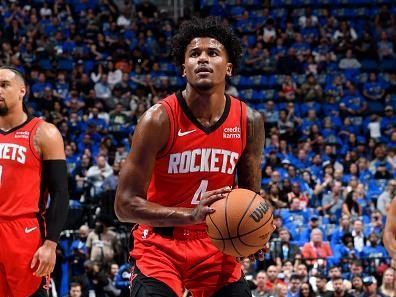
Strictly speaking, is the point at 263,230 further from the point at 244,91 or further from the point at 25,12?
the point at 25,12

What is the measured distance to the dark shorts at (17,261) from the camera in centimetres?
496

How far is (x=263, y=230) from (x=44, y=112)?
13.0 metres

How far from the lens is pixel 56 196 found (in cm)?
515

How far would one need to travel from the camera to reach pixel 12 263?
16.3ft

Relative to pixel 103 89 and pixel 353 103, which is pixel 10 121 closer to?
pixel 103 89

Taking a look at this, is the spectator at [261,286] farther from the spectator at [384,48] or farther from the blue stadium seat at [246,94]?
the spectator at [384,48]

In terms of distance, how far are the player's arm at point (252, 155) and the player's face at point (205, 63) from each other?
1.01 feet

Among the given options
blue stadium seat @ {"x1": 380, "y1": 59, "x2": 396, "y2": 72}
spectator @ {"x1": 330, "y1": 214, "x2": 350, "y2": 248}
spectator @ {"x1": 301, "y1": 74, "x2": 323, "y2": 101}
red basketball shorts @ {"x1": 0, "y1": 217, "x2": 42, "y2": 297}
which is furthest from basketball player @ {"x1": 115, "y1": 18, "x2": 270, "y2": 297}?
blue stadium seat @ {"x1": 380, "y1": 59, "x2": 396, "y2": 72}

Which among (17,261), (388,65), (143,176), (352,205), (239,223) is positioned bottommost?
(352,205)

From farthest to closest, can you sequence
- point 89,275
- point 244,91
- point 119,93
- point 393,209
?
point 244,91 → point 119,93 → point 89,275 → point 393,209

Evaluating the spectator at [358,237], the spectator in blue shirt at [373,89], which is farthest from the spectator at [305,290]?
the spectator in blue shirt at [373,89]

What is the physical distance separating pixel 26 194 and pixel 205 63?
1.57 m

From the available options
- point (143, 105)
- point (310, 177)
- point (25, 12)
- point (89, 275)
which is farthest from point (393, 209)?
point (25, 12)

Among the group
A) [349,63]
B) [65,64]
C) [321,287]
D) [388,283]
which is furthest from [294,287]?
[349,63]
